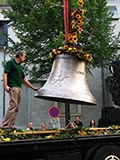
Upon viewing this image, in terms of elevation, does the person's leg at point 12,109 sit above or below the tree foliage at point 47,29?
below

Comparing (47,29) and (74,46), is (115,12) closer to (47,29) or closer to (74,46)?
(47,29)

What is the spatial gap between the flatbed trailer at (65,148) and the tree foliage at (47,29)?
10.5 meters

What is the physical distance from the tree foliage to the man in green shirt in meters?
9.87

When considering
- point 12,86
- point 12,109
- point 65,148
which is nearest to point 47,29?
point 12,86

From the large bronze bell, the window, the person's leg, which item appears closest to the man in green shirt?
the person's leg

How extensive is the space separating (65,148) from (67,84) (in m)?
1.14

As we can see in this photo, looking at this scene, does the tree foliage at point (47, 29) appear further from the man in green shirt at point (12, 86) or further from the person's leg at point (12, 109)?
the person's leg at point (12, 109)

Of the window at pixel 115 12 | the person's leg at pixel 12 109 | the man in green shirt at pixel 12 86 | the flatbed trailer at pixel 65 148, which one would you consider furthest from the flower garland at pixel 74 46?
the window at pixel 115 12

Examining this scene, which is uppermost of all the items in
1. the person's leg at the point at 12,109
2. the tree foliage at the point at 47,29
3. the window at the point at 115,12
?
the window at the point at 115,12

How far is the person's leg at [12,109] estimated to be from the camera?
6930 millimetres

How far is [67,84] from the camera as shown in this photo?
663 cm

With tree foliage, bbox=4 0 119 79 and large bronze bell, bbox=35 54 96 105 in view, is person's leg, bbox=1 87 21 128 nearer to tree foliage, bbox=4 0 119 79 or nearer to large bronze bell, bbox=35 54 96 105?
large bronze bell, bbox=35 54 96 105

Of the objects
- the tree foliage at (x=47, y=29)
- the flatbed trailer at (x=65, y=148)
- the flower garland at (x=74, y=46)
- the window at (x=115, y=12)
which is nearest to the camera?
the flatbed trailer at (x=65, y=148)

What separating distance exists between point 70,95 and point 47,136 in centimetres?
90
